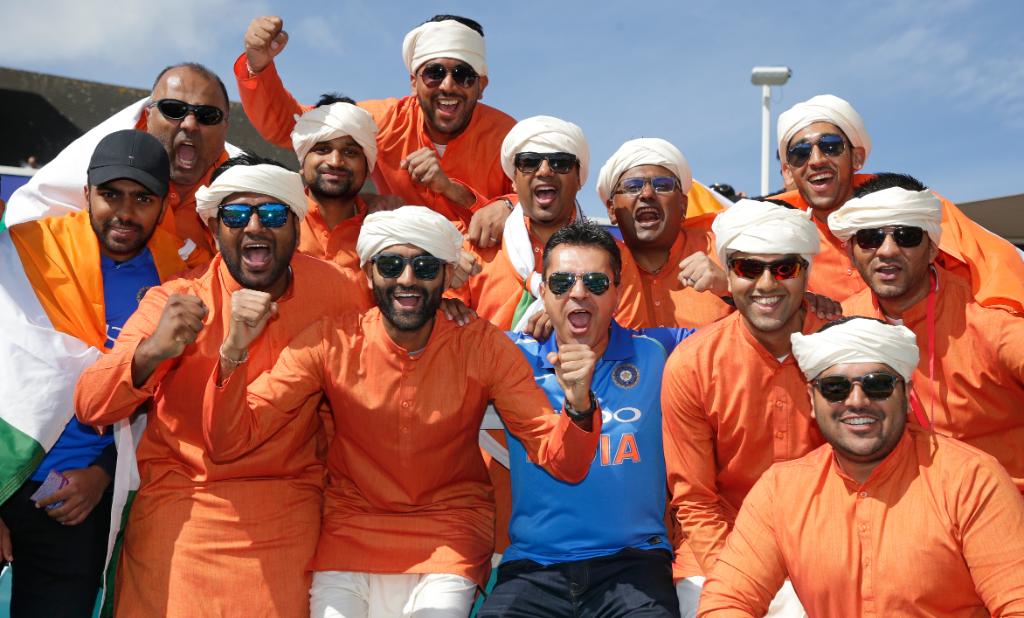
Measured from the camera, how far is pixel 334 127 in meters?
5.41

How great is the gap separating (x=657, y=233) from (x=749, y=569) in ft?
7.04

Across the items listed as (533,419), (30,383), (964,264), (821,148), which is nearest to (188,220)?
(30,383)

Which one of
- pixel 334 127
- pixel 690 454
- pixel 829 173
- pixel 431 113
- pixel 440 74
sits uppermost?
pixel 440 74

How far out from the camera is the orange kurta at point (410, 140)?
597cm

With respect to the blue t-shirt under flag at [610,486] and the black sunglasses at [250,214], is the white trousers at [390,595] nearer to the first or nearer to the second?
the blue t-shirt under flag at [610,486]

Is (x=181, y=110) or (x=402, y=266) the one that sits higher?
(x=181, y=110)

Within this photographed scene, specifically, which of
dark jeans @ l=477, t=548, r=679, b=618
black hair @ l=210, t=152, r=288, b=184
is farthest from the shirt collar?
black hair @ l=210, t=152, r=288, b=184

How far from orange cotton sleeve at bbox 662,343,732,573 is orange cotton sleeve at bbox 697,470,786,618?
434 millimetres

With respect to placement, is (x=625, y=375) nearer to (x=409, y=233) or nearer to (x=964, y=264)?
(x=409, y=233)

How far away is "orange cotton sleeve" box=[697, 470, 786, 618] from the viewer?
3.47 metres

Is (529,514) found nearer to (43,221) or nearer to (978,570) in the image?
(978,570)

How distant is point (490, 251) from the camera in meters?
5.38

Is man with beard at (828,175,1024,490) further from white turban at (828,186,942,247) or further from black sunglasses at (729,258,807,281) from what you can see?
black sunglasses at (729,258,807,281)

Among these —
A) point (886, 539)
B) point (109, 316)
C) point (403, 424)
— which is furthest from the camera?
point (109, 316)
